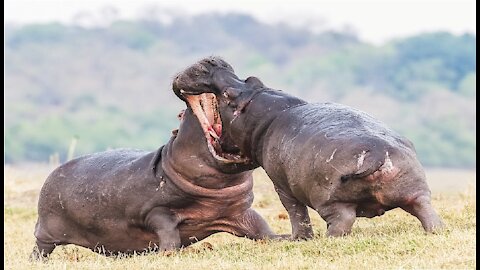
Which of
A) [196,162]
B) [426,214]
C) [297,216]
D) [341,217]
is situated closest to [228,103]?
[196,162]

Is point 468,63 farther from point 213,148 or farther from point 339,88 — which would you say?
point 213,148

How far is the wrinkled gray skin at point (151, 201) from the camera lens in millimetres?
10492

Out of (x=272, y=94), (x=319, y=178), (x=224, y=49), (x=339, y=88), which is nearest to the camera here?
(x=319, y=178)

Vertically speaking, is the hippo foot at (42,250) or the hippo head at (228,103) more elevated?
the hippo head at (228,103)

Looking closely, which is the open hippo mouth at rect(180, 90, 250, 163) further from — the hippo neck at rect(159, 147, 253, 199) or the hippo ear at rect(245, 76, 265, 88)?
the hippo ear at rect(245, 76, 265, 88)

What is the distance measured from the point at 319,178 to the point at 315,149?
0.22 meters

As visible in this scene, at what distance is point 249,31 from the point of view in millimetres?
77438

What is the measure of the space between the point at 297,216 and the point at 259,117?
896mm

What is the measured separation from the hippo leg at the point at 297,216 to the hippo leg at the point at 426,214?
3.80 ft

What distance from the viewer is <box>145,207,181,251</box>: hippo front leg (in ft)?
33.9

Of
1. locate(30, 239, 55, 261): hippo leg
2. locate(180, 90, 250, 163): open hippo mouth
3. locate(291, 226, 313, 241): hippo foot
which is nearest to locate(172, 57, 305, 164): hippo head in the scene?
locate(180, 90, 250, 163): open hippo mouth

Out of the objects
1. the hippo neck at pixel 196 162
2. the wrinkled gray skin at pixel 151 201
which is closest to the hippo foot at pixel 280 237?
the wrinkled gray skin at pixel 151 201

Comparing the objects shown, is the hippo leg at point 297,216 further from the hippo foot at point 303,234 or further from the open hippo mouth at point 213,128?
the open hippo mouth at point 213,128

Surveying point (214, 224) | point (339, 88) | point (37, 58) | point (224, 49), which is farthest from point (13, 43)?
Result: point (214, 224)
